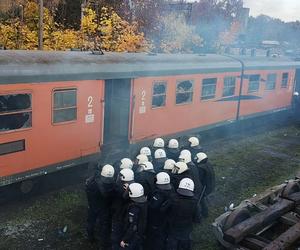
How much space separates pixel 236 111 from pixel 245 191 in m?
5.93

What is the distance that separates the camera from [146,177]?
268 inches

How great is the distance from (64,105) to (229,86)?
758cm

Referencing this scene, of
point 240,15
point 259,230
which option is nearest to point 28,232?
point 259,230

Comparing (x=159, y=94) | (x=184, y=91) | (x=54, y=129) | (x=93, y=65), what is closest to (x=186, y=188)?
(x=54, y=129)

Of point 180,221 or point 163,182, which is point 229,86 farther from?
point 180,221

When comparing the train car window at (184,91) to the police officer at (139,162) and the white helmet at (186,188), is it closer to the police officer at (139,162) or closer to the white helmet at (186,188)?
the police officer at (139,162)

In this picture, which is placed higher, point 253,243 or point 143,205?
point 143,205

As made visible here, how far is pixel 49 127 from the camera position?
8719 millimetres

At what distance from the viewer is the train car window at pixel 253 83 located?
16.0 m

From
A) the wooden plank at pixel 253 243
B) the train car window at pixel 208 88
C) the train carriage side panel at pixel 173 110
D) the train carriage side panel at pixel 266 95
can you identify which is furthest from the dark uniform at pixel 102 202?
the train carriage side panel at pixel 266 95

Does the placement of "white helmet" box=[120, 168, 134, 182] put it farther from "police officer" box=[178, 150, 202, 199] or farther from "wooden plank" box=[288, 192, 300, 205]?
"wooden plank" box=[288, 192, 300, 205]

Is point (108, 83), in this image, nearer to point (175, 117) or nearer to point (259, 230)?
point (175, 117)

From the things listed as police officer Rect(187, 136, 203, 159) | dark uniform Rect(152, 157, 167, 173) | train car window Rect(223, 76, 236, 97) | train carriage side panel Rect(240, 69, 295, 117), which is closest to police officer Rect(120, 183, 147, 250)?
dark uniform Rect(152, 157, 167, 173)

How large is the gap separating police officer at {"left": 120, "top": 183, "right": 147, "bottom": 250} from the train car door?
469 centimetres
